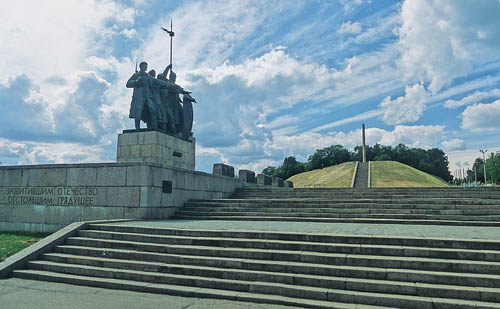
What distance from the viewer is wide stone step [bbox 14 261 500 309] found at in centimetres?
527

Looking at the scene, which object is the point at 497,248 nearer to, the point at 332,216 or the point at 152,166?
the point at 332,216

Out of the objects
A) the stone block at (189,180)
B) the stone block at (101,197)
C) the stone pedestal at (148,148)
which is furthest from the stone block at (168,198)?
the stone pedestal at (148,148)

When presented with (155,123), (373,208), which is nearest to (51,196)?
(155,123)

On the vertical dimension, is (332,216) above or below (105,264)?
above

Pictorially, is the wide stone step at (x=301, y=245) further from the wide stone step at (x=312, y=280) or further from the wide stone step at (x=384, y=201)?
the wide stone step at (x=384, y=201)

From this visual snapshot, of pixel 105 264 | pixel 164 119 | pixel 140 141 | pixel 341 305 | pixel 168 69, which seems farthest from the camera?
pixel 168 69

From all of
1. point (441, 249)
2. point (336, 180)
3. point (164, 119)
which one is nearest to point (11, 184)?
point (164, 119)

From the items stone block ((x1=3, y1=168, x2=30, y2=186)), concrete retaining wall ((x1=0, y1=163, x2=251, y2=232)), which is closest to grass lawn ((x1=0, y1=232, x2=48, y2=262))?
concrete retaining wall ((x1=0, y1=163, x2=251, y2=232))

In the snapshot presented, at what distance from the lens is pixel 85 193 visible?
11984mm

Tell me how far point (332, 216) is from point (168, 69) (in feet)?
37.9

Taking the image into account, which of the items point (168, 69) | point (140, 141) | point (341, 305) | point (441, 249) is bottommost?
point (341, 305)

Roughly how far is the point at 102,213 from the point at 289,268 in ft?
24.6

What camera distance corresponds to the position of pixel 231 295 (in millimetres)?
5910

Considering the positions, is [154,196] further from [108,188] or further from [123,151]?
[123,151]
